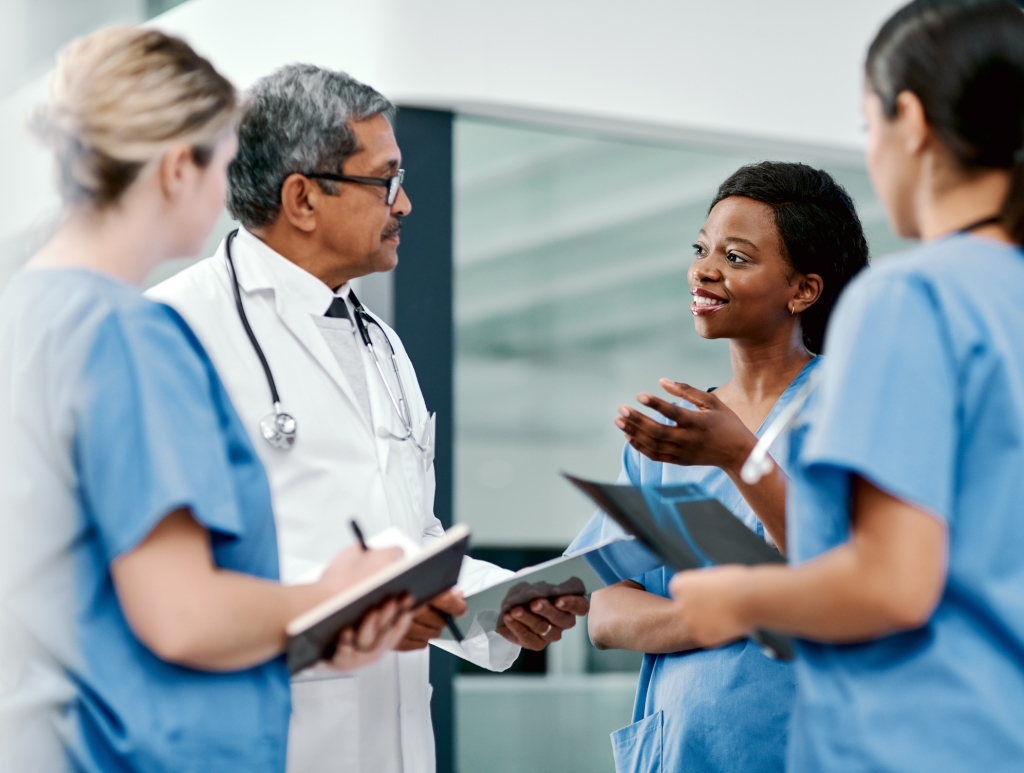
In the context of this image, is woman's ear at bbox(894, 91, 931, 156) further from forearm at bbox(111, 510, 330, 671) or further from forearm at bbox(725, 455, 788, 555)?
forearm at bbox(111, 510, 330, 671)

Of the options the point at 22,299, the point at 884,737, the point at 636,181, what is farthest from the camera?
the point at 636,181

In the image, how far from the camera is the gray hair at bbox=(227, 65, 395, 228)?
6.22ft

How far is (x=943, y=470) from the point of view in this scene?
98 cm

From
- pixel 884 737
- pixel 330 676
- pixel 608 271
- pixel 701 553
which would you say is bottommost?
pixel 608 271

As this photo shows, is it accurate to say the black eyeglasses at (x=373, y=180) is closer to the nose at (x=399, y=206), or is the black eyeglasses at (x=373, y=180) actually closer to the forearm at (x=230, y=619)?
the nose at (x=399, y=206)

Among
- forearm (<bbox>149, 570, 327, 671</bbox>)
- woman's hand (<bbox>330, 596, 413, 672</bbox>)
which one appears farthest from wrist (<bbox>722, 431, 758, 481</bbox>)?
forearm (<bbox>149, 570, 327, 671</bbox>)

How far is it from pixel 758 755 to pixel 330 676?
2.17 ft

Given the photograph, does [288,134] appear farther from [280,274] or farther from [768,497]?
[768,497]

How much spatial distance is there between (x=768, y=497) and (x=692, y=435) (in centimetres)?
16

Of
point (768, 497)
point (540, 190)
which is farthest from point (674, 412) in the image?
point (540, 190)

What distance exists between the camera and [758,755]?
1.71 meters

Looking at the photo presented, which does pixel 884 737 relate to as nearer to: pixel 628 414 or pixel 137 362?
pixel 628 414

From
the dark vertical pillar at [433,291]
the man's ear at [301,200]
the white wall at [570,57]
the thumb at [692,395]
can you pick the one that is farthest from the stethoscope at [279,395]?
the white wall at [570,57]

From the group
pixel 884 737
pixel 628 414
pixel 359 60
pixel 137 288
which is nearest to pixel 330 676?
pixel 628 414
